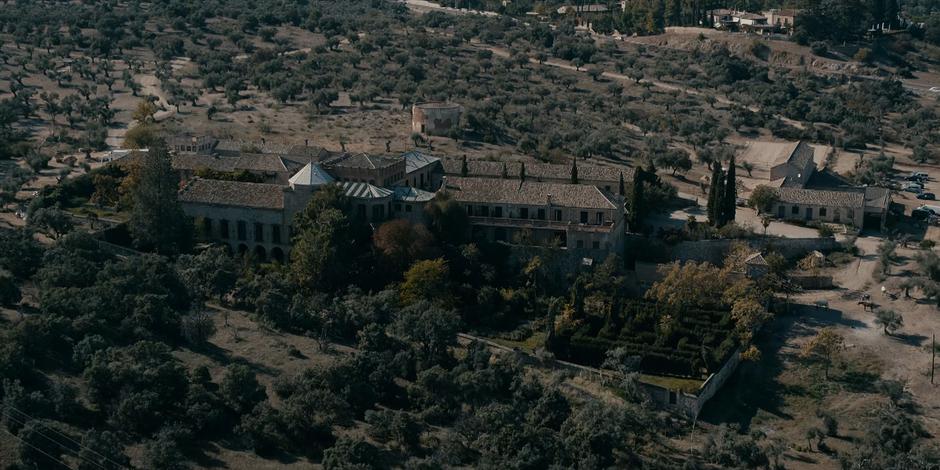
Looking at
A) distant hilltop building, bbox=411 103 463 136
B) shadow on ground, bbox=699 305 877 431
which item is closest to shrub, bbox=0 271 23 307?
shadow on ground, bbox=699 305 877 431

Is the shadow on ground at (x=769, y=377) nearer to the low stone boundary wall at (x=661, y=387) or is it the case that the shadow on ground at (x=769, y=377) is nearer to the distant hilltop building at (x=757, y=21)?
the low stone boundary wall at (x=661, y=387)

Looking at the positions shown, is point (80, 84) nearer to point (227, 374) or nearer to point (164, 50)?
point (164, 50)

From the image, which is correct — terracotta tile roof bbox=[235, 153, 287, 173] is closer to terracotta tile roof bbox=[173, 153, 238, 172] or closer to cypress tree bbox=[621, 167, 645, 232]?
terracotta tile roof bbox=[173, 153, 238, 172]

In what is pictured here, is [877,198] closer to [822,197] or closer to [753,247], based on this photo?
[822,197]

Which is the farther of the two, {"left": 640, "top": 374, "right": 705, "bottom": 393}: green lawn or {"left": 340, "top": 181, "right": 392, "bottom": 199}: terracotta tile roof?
{"left": 340, "top": 181, "right": 392, "bottom": 199}: terracotta tile roof

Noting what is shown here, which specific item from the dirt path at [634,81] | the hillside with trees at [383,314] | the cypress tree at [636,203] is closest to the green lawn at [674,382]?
the hillside with trees at [383,314]

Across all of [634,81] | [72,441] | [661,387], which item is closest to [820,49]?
[634,81]

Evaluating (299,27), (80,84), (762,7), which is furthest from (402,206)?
(762,7)
